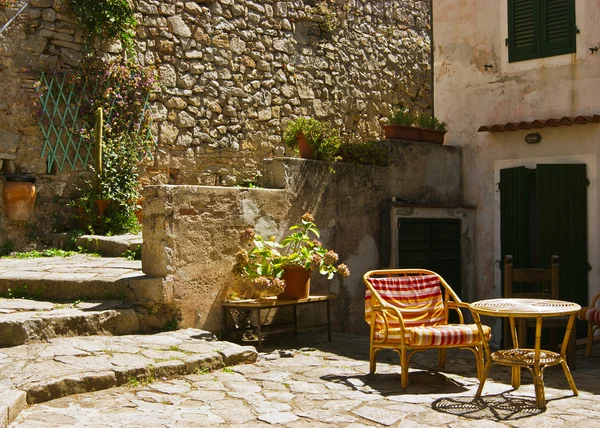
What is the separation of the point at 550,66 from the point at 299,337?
4176 millimetres

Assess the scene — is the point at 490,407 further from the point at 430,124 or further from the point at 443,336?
the point at 430,124

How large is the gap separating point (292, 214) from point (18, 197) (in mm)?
3624

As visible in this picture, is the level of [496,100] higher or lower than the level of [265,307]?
higher

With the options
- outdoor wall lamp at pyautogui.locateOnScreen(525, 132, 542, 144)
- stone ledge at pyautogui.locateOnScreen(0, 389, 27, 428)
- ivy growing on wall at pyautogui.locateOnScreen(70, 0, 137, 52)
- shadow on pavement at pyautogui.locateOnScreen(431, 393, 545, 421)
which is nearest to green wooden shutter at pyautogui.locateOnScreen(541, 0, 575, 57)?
outdoor wall lamp at pyautogui.locateOnScreen(525, 132, 542, 144)

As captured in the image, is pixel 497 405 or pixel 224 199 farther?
pixel 224 199

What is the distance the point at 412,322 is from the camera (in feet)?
19.5

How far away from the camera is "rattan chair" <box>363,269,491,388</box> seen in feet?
17.3

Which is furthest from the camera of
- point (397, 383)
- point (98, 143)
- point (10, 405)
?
point (98, 143)

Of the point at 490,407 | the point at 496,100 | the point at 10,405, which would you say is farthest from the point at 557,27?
the point at 10,405

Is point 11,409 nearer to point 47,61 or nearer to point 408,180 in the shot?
point 408,180

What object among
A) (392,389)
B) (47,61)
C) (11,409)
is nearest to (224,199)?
(392,389)

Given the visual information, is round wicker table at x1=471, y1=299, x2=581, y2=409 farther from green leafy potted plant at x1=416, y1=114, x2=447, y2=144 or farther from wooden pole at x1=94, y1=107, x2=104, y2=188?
wooden pole at x1=94, y1=107, x2=104, y2=188

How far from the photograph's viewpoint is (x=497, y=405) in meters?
4.82

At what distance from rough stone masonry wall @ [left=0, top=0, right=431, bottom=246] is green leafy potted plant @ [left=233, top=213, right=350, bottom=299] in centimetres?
356
